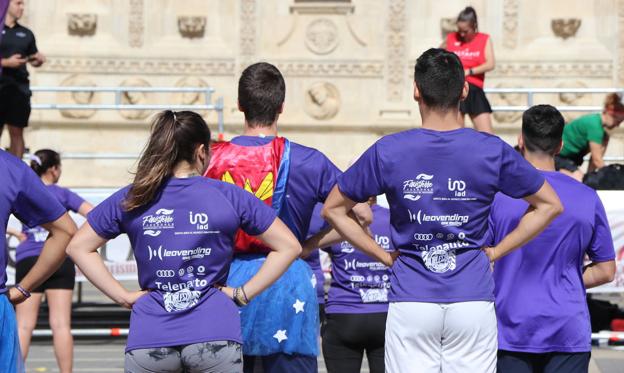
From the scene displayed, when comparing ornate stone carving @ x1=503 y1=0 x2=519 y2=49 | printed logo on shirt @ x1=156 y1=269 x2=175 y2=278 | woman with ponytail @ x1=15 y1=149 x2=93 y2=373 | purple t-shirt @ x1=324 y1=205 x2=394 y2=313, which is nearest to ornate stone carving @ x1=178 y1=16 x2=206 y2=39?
ornate stone carving @ x1=503 y1=0 x2=519 y2=49

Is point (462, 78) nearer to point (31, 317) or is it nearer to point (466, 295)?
point (466, 295)

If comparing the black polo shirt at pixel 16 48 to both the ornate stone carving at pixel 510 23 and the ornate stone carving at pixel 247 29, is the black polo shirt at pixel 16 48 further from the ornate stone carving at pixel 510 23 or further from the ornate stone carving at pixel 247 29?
the ornate stone carving at pixel 510 23

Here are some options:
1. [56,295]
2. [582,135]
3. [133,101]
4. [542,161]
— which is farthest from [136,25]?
[542,161]

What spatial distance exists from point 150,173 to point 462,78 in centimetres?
135

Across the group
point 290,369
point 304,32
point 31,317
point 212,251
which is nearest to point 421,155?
point 212,251

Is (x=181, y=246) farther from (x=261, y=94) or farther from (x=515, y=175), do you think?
(x=515, y=175)

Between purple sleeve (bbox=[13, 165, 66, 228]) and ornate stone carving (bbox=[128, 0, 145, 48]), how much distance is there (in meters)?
18.3

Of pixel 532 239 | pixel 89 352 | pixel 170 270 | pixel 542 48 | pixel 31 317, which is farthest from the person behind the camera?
pixel 542 48

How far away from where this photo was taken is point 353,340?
26.5 ft

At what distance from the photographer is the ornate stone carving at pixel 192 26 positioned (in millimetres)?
23766

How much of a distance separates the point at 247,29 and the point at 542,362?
59.4 ft

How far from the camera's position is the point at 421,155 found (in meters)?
5.54

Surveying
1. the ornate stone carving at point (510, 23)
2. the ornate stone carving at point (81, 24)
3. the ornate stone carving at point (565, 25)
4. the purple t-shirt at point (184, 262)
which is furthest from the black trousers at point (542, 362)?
the ornate stone carving at point (81, 24)

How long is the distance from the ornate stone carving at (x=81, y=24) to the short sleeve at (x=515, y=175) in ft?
62.0
